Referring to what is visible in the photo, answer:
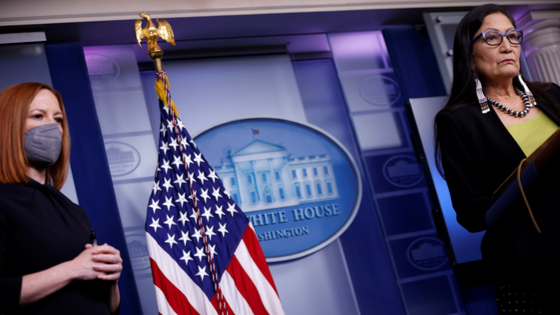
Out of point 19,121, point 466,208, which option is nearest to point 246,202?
point 19,121

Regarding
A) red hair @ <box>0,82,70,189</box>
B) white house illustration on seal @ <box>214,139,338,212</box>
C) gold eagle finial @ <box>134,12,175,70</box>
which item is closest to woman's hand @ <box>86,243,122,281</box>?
red hair @ <box>0,82,70,189</box>

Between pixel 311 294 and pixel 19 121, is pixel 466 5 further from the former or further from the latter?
pixel 19 121

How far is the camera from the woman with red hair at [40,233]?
44.4 inches

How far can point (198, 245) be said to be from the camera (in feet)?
7.86

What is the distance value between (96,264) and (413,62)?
305cm

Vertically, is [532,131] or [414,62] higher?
[414,62]

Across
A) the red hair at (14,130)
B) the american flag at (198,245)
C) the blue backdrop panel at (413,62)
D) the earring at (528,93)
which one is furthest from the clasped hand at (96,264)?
the blue backdrop panel at (413,62)

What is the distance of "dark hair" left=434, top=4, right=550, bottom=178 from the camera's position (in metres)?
1.34

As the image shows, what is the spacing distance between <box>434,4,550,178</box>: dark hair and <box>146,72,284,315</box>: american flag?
1.34 metres

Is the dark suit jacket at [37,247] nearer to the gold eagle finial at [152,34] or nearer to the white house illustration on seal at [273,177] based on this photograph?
the gold eagle finial at [152,34]

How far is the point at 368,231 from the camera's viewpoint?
11.2 ft

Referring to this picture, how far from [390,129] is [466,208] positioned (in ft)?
8.34

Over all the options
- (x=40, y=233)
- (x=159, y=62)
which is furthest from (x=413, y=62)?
(x=40, y=233)

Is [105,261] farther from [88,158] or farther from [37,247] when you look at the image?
[88,158]
